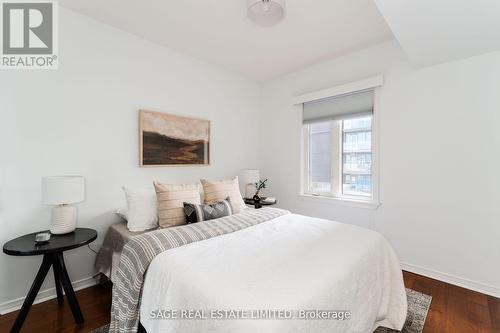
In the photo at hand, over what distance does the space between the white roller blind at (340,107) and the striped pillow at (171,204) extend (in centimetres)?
221

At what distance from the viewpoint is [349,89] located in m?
3.00

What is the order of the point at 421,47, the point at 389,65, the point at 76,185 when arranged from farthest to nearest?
1. the point at 389,65
2. the point at 421,47
3. the point at 76,185

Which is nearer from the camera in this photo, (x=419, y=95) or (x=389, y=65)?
(x=419, y=95)

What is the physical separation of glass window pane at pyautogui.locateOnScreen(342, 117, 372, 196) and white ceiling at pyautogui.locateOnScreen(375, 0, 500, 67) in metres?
A: 0.97

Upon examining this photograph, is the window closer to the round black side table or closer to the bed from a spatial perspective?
the bed

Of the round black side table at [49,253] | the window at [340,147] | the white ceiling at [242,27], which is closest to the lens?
the round black side table at [49,253]

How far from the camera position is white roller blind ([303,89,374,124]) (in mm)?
2945

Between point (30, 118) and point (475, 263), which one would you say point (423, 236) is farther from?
point (30, 118)

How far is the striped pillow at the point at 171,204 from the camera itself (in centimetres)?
218

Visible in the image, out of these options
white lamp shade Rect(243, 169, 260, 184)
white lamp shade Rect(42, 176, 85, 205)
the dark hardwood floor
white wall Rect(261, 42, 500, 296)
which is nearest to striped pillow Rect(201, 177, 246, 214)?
white lamp shade Rect(243, 169, 260, 184)

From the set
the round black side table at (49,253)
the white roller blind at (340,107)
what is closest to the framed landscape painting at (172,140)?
the round black side table at (49,253)

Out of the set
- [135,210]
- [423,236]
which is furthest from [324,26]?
[135,210]

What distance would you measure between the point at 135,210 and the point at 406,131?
3082 mm

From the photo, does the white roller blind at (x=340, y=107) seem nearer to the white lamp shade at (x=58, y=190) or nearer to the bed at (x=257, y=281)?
the bed at (x=257, y=281)
